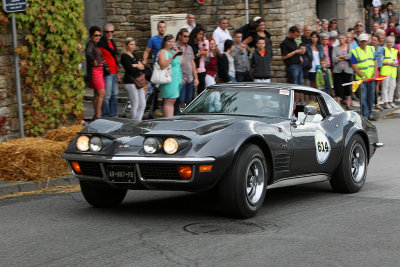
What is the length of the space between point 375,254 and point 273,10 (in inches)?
Answer: 592

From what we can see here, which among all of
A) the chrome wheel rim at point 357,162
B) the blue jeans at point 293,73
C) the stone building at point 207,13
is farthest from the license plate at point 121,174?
the stone building at point 207,13

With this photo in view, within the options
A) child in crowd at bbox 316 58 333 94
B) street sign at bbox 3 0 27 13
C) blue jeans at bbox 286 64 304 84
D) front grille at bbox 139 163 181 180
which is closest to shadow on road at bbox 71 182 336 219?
front grille at bbox 139 163 181 180

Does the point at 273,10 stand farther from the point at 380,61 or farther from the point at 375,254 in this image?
the point at 375,254

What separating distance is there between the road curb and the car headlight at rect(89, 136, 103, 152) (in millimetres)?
2213

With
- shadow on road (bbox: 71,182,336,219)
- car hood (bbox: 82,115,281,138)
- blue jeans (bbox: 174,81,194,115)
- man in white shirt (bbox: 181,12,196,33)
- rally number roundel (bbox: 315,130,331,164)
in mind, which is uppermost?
man in white shirt (bbox: 181,12,196,33)

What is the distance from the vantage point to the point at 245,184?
7242mm

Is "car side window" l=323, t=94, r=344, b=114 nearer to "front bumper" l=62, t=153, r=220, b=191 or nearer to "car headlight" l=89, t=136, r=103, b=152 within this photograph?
"front bumper" l=62, t=153, r=220, b=191

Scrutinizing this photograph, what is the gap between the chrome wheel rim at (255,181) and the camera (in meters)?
7.45

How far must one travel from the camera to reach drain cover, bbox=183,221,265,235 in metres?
6.77

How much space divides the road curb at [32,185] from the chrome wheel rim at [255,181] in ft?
11.0

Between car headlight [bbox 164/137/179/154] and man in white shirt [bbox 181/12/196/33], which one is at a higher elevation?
man in white shirt [bbox 181/12/196/33]

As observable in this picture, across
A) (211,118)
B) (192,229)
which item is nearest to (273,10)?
(211,118)

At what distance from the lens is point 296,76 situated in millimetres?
17469

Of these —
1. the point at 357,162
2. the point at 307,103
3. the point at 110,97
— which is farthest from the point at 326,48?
the point at 307,103
